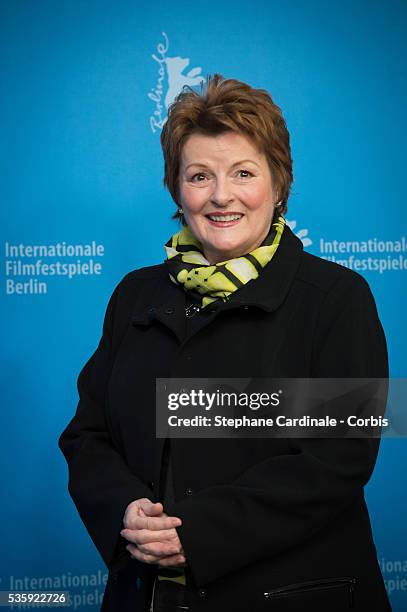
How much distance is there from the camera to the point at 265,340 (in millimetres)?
1477

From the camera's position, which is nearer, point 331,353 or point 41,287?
point 331,353

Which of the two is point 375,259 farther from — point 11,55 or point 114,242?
point 11,55

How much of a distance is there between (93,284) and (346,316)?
4.82 ft

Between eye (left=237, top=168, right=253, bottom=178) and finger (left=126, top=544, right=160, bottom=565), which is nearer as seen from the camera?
finger (left=126, top=544, right=160, bottom=565)

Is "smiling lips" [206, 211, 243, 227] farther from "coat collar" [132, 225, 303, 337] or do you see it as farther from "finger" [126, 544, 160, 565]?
"finger" [126, 544, 160, 565]

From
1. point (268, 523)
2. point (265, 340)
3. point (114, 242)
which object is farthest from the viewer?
point (114, 242)

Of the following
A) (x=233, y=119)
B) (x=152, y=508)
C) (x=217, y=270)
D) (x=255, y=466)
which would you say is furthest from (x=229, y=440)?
(x=233, y=119)

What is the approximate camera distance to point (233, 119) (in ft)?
5.03

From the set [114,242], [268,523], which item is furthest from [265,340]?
[114,242]

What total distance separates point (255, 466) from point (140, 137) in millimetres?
1632

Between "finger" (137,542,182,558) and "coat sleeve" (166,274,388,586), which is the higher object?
"coat sleeve" (166,274,388,586)

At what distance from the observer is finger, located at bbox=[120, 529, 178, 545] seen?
53.5 inches

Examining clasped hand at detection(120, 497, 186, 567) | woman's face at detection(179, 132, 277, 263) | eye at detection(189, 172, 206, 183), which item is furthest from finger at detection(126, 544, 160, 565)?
eye at detection(189, 172, 206, 183)

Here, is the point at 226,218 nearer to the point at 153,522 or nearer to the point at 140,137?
the point at 153,522
